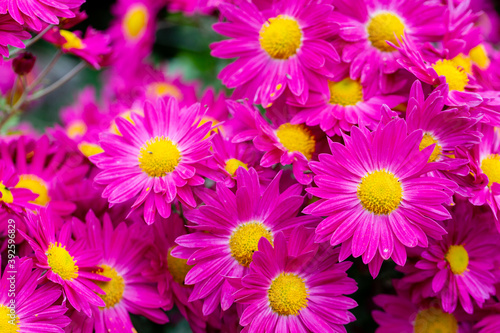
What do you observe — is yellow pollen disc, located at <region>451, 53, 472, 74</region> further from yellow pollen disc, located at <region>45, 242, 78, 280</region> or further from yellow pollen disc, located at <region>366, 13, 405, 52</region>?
yellow pollen disc, located at <region>45, 242, 78, 280</region>

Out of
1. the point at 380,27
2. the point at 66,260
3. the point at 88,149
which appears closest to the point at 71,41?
the point at 88,149

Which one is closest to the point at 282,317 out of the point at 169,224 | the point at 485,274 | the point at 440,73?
the point at 169,224

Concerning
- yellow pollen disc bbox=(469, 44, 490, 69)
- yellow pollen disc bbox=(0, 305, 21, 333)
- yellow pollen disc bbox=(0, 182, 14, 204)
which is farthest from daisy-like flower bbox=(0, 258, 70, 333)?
yellow pollen disc bbox=(469, 44, 490, 69)

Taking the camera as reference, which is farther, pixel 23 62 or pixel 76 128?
pixel 76 128

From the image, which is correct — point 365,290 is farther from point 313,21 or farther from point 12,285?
point 12,285

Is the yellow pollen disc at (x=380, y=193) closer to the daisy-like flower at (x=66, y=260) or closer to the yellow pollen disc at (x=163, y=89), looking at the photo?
the daisy-like flower at (x=66, y=260)

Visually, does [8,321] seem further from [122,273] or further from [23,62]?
[23,62]
